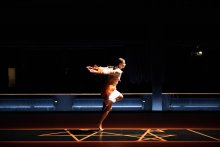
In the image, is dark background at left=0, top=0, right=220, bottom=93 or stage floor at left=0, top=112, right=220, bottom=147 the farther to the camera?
dark background at left=0, top=0, right=220, bottom=93

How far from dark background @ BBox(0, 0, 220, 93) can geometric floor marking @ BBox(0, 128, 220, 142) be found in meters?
4.88

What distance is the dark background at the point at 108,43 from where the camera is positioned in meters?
13.8

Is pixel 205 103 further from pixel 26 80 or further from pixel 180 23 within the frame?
pixel 26 80

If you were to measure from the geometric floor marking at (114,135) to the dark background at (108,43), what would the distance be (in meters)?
4.88

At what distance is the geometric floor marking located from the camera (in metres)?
8.26

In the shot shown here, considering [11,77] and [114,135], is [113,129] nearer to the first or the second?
[114,135]

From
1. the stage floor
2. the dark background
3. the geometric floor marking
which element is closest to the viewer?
the stage floor

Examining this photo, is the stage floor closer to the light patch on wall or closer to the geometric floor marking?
the geometric floor marking

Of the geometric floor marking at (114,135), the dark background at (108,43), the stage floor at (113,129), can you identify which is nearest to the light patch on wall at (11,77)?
the dark background at (108,43)

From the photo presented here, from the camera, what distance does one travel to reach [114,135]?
28.8 ft

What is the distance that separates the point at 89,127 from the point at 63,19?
16.4 feet

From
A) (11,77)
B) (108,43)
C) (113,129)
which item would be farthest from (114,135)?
(11,77)

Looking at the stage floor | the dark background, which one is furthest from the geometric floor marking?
the dark background

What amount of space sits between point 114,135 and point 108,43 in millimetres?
6684
